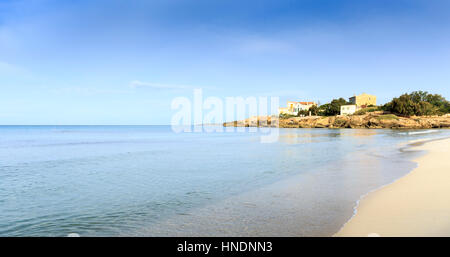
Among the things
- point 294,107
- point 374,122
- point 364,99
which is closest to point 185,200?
point 374,122

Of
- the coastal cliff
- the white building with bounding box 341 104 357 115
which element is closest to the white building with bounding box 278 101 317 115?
A: the white building with bounding box 341 104 357 115

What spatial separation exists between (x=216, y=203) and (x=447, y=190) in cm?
678

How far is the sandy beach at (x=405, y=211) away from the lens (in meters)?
4.95

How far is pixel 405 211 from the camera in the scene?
6000 mm

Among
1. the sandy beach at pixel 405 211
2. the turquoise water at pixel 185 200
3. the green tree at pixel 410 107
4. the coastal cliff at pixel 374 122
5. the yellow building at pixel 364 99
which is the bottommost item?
the turquoise water at pixel 185 200

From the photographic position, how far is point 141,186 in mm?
9742

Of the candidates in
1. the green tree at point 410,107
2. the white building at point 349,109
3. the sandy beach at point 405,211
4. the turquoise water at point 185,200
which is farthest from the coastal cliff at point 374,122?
the sandy beach at point 405,211

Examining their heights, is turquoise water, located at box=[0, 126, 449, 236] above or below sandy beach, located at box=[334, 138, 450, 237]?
below

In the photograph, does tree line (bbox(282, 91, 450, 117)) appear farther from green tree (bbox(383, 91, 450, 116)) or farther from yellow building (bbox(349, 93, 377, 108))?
yellow building (bbox(349, 93, 377, 108))

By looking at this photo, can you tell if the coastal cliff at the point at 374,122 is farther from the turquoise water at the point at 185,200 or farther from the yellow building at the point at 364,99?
the turquoise water at the point at 185,200

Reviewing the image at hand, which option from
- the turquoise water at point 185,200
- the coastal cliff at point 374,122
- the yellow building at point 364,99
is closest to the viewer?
the turquoise water at point 185,200

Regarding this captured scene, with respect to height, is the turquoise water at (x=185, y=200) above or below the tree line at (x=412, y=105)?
below

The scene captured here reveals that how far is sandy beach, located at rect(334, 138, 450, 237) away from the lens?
4.95 meters
